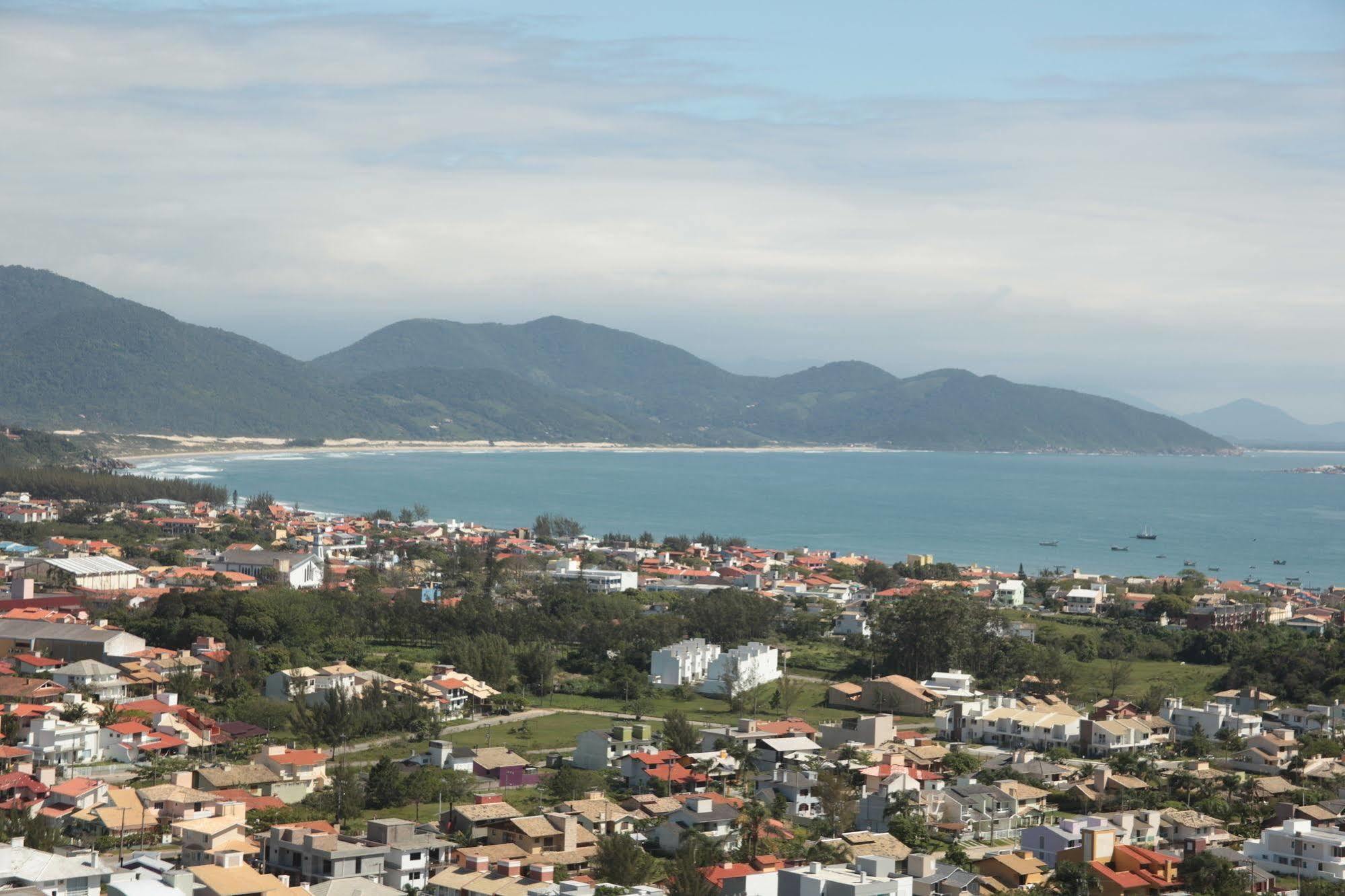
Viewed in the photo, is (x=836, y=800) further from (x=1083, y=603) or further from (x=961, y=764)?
(x=1083, y=603)

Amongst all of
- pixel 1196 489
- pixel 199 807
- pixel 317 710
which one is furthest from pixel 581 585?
pixel 1196 489

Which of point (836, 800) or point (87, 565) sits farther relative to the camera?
point (87, 565)

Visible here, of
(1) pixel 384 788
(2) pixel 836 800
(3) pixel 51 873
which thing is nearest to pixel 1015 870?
(2) pixel 836 800

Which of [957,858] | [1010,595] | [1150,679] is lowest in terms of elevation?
[1150,679]

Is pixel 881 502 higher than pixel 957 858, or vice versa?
pixel 881 502

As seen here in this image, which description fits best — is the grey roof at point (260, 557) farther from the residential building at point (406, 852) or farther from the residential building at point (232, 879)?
the residential building at point (232, 879)

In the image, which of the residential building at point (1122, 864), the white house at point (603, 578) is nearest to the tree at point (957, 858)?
the residential building at point (1122, 864)

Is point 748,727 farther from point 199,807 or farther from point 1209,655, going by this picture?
point 1209,655
